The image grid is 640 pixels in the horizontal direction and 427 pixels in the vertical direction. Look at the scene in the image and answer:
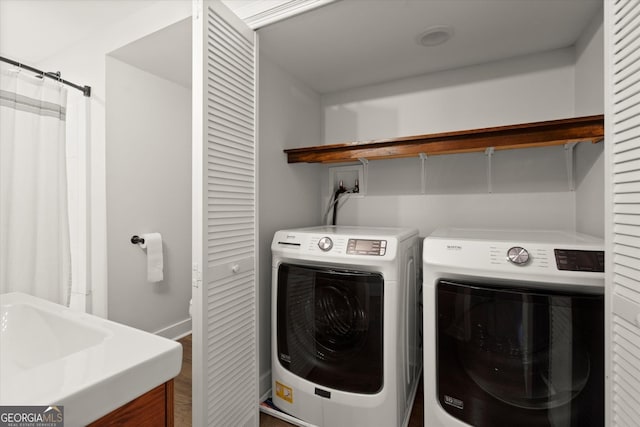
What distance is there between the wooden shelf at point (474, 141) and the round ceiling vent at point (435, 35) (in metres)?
0.59

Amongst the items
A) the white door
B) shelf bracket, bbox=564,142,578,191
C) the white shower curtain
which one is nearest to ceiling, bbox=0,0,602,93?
the white door

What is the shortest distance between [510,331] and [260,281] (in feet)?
4.22

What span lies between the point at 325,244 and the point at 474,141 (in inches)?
37.3

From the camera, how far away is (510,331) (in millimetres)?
1165

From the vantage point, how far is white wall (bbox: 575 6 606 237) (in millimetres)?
1409

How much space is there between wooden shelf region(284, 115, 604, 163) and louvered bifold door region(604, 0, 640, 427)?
1.39ft

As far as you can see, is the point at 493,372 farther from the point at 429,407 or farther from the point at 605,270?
the point at 605,270

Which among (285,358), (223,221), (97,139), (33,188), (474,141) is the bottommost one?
(285,358)

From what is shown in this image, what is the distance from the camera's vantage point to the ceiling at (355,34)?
4.86 feet

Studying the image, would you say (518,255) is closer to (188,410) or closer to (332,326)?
(332,326)

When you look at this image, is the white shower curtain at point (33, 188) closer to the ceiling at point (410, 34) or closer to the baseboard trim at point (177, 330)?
the baseboard trim at point (177, 330)

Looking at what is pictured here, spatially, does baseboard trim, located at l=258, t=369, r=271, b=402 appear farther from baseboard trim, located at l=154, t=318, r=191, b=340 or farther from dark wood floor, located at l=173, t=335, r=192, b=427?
baseboard trim, located at l=154, t=318, r=191, b=340

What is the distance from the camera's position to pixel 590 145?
156 cm

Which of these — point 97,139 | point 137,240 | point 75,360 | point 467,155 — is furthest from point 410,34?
point 137,240
